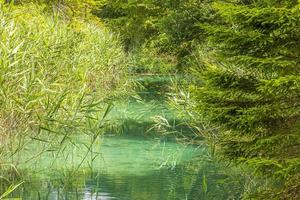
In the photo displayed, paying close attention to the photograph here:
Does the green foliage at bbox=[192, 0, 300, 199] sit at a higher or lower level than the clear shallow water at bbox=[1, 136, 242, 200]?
higher

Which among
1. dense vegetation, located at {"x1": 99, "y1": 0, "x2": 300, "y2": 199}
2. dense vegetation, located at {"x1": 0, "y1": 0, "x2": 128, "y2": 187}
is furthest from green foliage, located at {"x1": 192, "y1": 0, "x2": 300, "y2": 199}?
dense vegetation, located at {"x1": 0, "y1": 0, "x2": 128, "y2": 187}

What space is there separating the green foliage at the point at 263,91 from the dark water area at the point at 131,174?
5.26 feet

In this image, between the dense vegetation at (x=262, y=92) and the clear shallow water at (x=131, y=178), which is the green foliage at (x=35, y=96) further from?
the dense vegetation at (x=262, y=92)

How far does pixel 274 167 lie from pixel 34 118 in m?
3.41

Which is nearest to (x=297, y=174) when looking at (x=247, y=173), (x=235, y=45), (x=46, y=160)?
(x=235, y=45)

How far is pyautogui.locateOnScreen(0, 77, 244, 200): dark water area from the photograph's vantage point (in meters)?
8.82

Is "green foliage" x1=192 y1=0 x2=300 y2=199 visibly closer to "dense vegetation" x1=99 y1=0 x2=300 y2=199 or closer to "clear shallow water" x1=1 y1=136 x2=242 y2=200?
"dense vegetation" x1=99 y1=0 x2=300 y2=199

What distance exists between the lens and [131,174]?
32.8 feet

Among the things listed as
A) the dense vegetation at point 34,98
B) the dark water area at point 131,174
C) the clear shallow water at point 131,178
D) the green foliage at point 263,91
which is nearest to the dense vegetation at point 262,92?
the green foliage at point 263,91

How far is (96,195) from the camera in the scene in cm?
867

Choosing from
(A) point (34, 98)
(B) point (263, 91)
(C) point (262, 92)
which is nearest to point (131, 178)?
(A) point (34, 98)

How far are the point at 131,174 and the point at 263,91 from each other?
3.95m

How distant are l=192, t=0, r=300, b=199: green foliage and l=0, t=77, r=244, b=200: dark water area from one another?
160 cm

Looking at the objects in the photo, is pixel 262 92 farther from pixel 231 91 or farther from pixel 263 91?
pixel 231 91
